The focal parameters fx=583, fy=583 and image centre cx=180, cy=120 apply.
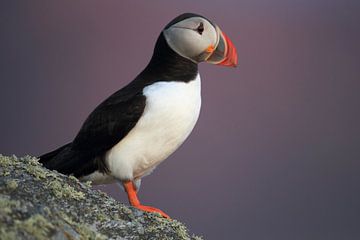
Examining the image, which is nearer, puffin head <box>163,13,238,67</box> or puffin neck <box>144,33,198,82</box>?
puffin neck <box>144,33,198,82</box>

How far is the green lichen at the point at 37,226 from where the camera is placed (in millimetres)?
1701

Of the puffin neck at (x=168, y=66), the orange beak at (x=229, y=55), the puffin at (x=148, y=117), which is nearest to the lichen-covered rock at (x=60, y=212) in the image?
the puffin at (x=148, y=117)

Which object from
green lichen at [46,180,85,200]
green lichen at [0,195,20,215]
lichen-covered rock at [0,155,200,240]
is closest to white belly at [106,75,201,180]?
lichen-covered rock at [0,155,200,240]

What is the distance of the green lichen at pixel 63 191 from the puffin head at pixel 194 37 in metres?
2.07

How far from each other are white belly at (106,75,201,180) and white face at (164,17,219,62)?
37 cm

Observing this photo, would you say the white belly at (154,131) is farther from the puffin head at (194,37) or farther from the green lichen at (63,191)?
the green lichen at (63,191)

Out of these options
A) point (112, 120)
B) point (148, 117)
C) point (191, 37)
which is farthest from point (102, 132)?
point (191, 37)

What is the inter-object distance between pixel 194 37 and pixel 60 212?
2.42 m

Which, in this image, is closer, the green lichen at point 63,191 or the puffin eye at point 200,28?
the green lichen at point 63,191

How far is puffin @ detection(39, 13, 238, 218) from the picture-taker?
155 inches

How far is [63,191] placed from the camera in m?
2.34

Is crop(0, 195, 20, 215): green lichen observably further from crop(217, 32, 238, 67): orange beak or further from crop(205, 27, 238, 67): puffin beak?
crop(217, 32, 238, 67): orange beak

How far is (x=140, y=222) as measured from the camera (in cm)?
256

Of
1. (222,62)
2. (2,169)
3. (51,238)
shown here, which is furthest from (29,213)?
(222,62)
